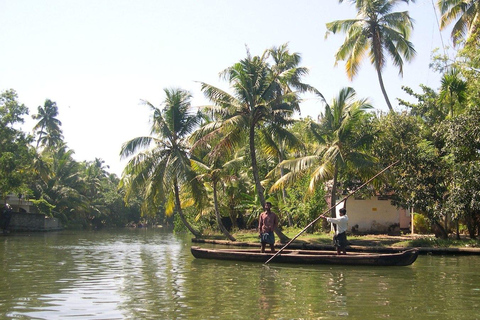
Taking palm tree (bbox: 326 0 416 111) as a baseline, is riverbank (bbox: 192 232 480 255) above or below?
below

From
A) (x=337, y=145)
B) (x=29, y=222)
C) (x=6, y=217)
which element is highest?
(x=337, y=145)

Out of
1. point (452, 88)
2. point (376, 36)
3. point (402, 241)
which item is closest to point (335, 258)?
point (402, 241)

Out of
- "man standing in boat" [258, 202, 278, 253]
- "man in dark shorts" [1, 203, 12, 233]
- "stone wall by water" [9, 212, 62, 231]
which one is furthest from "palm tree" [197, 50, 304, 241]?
"stone wall by water" [9, 212, 62, 231]

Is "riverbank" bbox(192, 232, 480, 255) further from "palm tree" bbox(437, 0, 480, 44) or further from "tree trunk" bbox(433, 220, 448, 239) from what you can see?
"palm tree" bbox(437, 0, 480, 44)

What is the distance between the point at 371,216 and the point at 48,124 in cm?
4166

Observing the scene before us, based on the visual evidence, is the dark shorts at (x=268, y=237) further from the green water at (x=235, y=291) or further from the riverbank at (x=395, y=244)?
the riverbank at (x=395, y=244)

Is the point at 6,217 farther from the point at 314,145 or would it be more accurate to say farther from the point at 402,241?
the point at 402,241

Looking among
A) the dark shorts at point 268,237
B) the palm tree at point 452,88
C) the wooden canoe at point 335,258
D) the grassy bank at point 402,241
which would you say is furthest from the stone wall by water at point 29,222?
the palm tree at point 452,88

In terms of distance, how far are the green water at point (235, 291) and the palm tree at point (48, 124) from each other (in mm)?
42198

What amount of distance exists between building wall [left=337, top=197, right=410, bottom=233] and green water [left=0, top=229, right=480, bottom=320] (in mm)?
8566

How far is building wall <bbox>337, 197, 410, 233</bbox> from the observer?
2353cm

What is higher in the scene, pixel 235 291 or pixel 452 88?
pixel 452 88

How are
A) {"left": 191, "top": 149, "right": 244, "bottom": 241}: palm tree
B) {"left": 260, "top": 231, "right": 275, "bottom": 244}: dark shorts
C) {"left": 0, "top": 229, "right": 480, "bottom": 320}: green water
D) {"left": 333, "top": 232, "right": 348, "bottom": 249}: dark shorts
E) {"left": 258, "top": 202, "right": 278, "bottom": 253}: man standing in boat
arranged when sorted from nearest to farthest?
{"left": 0, "top": 229, "right": 480, "bottom": 320}: green water → {"left": 333, "top": 232, "right": 348, "bottom": 249}: dark shorts → {"left": 258, "top": 202, "right": 278, "bottom": 253}: man standing in boat → {"left": 260, "top": 231, "right": 275, "bottom": 244}: dark shorts → {"left": 191, "top": 149, "right": 244, "bottom": 241}: palm tree

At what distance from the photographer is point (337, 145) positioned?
2012 centimetres
